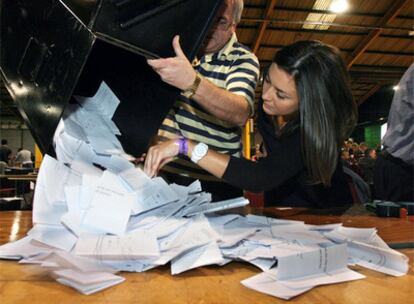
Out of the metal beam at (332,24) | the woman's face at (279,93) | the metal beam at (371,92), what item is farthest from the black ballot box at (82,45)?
the metal beam at (371,92)

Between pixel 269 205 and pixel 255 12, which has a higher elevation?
pixel 255 12

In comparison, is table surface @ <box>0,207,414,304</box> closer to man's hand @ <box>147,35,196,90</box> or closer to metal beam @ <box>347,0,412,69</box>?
man's hand @ <box>147,35,196,90</box>

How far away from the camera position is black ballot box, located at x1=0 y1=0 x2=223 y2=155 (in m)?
0.58

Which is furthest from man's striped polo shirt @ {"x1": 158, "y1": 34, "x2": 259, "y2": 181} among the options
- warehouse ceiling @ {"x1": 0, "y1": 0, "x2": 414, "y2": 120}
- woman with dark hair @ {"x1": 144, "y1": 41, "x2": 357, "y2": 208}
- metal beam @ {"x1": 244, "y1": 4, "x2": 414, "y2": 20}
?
metal beam @ {"x1": 244, "y1": 4, "x2": 414, "y2": 20}

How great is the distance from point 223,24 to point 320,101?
391 mm

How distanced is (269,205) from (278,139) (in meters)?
0.28

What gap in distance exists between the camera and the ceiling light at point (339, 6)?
654 cm

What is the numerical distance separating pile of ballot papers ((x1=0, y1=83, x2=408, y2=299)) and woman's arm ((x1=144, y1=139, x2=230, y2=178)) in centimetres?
8

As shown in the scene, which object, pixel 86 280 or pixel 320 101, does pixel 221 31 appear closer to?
pixel 320 101

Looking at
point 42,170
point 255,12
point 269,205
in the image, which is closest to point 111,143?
point 42,170

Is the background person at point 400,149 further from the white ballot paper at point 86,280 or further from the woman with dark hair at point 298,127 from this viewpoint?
the white ballot paper at point 86,280

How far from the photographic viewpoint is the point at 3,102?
13070 millimetres

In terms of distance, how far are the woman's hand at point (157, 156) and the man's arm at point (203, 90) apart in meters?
0.13

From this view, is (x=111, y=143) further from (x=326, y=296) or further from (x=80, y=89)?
(x=326, y=296)
